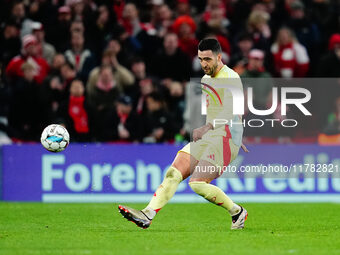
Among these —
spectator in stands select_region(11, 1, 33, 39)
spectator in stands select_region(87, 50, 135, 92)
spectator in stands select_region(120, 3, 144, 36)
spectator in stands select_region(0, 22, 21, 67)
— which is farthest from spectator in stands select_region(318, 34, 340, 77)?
spectator in stands select_region(0, 22, 21, 67)

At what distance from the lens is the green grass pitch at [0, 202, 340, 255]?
9000mm

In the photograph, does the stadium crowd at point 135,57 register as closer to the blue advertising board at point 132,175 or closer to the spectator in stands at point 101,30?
the spectator in stands at point 101,30

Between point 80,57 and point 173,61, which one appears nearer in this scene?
point 173,61

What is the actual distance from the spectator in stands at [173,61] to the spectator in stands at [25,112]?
8.81 feet

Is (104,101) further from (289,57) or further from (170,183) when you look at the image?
(170,183)

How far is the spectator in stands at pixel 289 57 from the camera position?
57.4 feet

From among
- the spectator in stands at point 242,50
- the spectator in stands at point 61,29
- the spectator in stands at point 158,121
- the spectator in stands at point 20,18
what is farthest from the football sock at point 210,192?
the spectator in stands at point 20,18

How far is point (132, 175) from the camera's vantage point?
15805 mm

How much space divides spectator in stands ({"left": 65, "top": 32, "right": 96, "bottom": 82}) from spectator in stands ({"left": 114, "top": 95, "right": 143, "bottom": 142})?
5.27ft

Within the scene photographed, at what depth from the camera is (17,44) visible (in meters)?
18.5

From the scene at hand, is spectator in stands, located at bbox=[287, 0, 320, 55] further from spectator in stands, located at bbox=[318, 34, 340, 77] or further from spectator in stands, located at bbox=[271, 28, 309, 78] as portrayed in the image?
spectator in stands, located at bbox=[318, 34, 340, 77]

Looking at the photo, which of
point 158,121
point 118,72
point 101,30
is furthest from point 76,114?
point 101,30

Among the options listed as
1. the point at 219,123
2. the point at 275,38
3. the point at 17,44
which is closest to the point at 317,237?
the point at 219,123

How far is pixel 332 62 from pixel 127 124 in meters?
4.32
